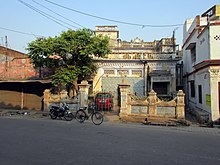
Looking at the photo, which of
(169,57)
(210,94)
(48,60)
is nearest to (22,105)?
(48,60)

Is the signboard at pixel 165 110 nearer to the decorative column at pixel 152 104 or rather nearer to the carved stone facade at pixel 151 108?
the carved stone facade at pixel 151 108

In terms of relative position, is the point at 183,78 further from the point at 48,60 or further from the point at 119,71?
the point at 48,60

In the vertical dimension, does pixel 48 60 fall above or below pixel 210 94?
above

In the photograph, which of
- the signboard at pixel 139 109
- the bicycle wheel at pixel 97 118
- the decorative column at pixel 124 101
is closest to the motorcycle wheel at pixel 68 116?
the bicycle wheel at pixel 97 118

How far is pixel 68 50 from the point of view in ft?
57.9

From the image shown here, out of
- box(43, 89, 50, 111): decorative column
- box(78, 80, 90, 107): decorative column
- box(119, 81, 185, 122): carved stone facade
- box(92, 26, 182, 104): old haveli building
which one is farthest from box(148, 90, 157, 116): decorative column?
box(43, 89, 50, 111): decorative column

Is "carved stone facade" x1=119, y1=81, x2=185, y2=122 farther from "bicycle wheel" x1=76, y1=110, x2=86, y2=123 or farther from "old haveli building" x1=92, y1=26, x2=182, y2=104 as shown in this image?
"old haveli building" x1=92, y1=26, x2=182, y2=104

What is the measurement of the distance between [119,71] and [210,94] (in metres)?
10.7

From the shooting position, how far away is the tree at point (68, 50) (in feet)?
58.5

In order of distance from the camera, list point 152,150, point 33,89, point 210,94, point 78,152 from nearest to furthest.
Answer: point 78,152
point 152,150
point 210,94
point 33,89

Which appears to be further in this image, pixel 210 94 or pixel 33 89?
pixel 33 89

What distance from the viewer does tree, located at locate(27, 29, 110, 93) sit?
703 inches

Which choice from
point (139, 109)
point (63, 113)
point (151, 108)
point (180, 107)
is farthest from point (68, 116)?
point (180, 107)

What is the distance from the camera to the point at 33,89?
21062mm
